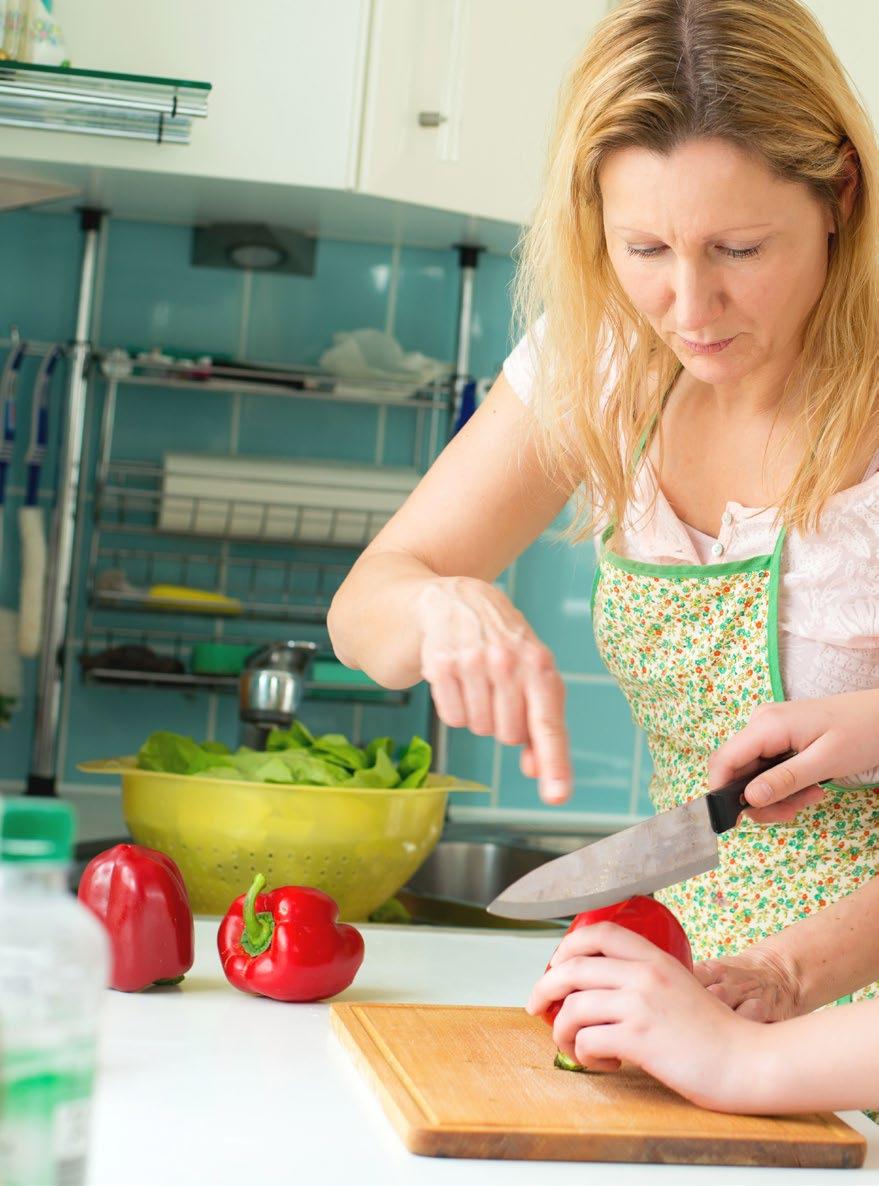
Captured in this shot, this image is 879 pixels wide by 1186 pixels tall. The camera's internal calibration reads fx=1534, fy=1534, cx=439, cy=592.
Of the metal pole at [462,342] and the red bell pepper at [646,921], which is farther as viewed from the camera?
the metal pole at [462,342]

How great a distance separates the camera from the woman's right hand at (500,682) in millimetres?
731

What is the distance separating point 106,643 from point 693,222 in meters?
1.38

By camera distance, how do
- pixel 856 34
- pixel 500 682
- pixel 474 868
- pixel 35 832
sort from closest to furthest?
pixel 35 832 → pixel 500 682 → pixel 474 868 → pixel 856 34

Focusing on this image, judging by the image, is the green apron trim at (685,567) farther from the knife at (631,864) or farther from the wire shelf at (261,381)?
the wire shelf at (261,381)

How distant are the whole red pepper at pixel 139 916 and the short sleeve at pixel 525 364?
47 cm

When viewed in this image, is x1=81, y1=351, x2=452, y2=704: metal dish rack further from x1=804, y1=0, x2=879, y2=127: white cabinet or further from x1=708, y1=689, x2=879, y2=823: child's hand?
x1=708, y1=689, x2=879, y2=823: child's hand

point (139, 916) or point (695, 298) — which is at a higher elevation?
point (695, 298)

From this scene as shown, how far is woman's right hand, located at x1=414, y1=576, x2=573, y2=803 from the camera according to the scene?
0.73 m

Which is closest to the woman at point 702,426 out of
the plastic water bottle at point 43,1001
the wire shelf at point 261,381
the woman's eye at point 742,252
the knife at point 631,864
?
the woman's eye at point 742,252

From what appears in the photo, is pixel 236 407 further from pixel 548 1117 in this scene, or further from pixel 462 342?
pixel 548 1117

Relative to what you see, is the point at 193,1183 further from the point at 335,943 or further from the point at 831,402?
the point at 831,402

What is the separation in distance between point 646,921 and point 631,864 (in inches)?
1.4

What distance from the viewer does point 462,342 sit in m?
2.21

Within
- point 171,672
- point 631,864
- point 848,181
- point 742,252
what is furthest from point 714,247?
point 171,672
